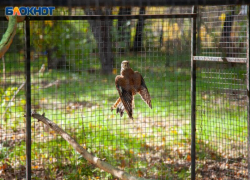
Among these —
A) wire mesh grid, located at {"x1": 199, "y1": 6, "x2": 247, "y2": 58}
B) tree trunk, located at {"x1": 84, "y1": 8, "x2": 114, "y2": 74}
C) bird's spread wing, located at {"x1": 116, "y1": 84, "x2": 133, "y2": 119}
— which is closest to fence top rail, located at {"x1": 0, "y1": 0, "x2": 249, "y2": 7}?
bird's spread wing, located at {"x1": 116, "y1": 84, "x2": 133, "y2": 119}

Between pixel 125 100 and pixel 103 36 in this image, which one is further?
pixel 103 36

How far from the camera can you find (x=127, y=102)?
12.5 ft

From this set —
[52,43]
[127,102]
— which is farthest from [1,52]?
[52,43]

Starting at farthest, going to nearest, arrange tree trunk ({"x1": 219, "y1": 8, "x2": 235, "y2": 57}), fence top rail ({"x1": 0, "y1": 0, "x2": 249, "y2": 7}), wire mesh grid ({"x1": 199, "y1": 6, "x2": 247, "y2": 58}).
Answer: wire mesh grid ({"x1": 199, "y1": 6, "x2": 247, "y2": 58}) < tree trunk ({"x1": 219, "y1": 8, "x2": 235, "y2": 57}) < fence top rail ({"x1": 0, "y1": 0, "x2": 249, "y2": 7})

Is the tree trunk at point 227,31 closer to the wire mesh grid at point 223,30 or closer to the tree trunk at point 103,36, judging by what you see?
the wire mesh grid at point 223,30

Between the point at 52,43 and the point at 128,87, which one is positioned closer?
the point at 128,87

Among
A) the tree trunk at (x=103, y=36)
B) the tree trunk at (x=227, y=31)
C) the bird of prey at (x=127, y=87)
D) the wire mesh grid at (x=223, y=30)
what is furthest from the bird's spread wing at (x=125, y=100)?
the tree trunk at (x=227, y=31)

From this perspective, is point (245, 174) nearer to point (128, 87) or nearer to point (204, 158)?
point (204, 158)

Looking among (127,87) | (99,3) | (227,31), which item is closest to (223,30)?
(227,31)

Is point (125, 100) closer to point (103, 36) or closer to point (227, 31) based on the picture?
point (103, 36)

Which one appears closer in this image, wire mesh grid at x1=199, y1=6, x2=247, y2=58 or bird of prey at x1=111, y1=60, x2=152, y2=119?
bird of prey at x1=111, y1=60, x2=152, y2=119

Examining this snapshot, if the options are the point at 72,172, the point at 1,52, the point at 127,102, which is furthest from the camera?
the point at 72,172

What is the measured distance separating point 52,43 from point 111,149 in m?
3.36

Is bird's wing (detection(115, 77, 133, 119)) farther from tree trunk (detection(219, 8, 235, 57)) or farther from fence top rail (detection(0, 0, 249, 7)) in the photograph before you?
fence top rail (detection(0, 0, 249, 7))
